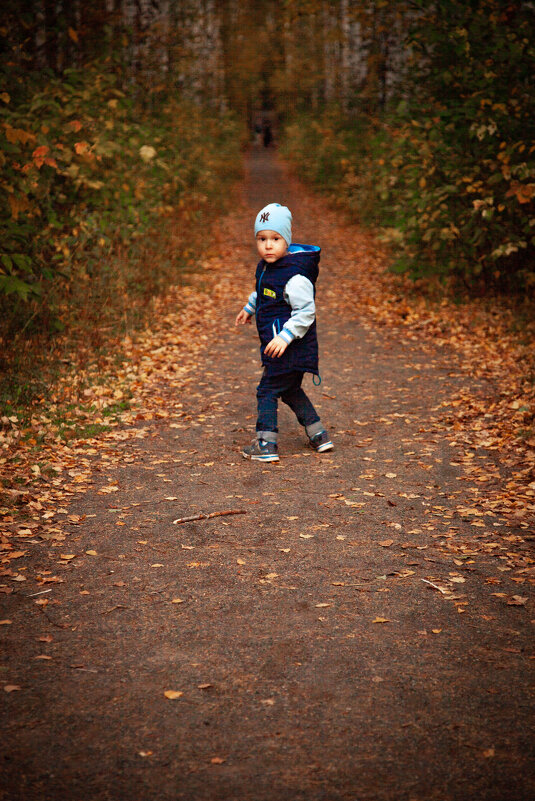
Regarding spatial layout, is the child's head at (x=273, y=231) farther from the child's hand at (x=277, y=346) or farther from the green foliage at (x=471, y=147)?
the green foliage at (x=471, y=147)

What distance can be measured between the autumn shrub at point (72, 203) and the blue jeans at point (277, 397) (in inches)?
86.4

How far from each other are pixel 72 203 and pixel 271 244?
4.51 meters

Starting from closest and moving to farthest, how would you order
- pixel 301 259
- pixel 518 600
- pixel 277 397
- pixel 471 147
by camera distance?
pixel 518 600 → pixel 301 259 → pixel 277 397 → pixel 471 147

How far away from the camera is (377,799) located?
7.85 ft

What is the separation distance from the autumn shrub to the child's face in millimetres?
1748

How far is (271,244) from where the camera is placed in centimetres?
557

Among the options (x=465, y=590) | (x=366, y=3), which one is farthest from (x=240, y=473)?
(x=366, y=3)

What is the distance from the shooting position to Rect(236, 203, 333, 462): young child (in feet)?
18.2

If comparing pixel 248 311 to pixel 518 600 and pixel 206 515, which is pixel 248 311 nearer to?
pixel 206 515

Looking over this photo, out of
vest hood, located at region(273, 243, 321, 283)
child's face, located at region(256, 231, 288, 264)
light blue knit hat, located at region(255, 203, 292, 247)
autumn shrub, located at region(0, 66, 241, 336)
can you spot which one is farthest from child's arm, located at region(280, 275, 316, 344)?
autumn shrub, located at region(0, 66, 241, 336)

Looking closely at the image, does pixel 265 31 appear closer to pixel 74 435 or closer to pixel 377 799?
pixel 74 435

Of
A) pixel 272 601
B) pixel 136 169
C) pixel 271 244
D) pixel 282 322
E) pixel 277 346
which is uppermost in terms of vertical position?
pixel 136 169

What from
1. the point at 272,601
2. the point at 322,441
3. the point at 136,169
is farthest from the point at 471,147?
the point at 272,601

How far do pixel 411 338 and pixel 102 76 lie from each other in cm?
491
